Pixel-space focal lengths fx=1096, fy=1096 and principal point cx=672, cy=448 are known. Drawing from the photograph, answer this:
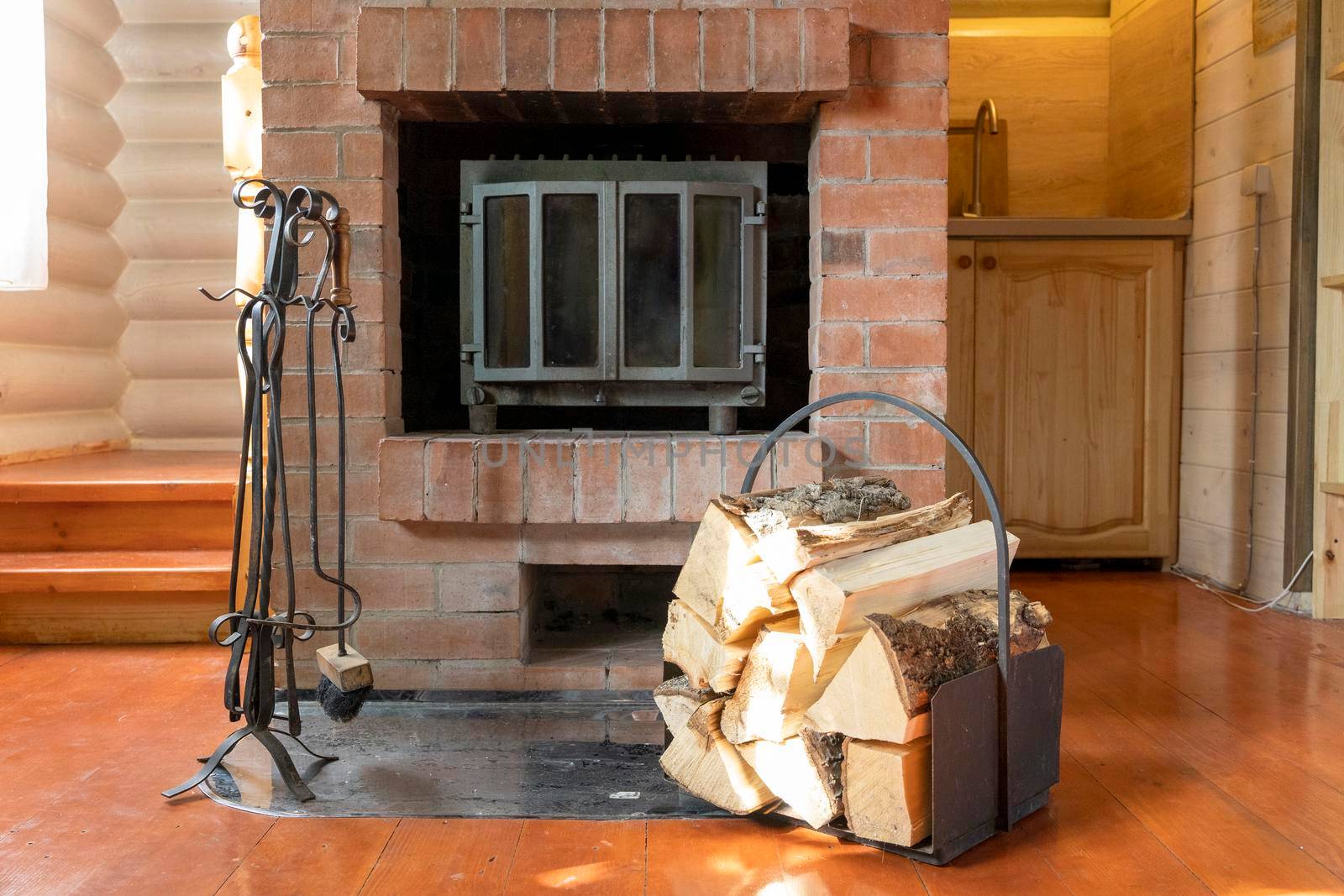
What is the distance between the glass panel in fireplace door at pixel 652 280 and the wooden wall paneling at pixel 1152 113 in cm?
187

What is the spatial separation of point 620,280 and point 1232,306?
1865mm

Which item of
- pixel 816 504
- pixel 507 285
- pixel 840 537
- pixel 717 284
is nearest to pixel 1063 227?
pixel 717 284

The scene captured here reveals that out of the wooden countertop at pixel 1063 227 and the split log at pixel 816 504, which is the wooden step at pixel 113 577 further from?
the wooden countertop at pixel 1063 227

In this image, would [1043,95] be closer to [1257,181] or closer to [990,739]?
[1257,181]

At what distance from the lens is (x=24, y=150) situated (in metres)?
2.44

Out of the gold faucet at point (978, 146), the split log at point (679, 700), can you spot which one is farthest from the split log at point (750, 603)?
the gold faucet at point (978, 146)

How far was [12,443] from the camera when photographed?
323cm

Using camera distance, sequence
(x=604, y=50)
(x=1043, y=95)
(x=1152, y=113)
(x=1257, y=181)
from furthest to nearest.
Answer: (x=1043, y=95) → (x=1152, y=113) → (x=1257, y=181) → (x=604, y=50)

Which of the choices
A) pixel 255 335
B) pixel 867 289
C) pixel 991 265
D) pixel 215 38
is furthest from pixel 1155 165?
pixel 215 38

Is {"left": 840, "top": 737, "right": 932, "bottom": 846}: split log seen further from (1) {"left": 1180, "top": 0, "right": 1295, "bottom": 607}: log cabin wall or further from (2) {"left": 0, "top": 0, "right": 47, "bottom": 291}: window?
(2) {"left": 0, "top": 0, "right": 47, "bottom": 291}: window

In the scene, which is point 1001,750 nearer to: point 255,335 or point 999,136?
point 255,335

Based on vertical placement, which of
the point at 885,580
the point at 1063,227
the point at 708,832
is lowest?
the point at 708,832

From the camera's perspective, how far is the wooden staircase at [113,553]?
246 centimetres

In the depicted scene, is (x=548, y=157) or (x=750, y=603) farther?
(x=548, y=157)
